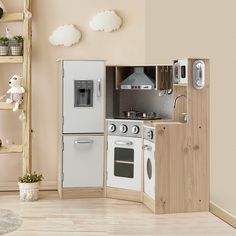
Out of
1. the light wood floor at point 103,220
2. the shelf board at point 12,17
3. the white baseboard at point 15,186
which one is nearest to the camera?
the light wood floor at point 103,220

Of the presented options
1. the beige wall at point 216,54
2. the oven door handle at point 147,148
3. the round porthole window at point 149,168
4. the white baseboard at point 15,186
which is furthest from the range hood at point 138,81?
the white baseboard at point 15,186

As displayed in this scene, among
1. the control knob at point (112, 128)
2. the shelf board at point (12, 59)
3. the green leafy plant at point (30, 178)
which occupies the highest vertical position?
the shelf board at point (12, 59)

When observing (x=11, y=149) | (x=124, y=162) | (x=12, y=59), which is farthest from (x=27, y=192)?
(x=12, y=59)

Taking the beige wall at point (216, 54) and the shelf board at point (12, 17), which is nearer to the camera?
the beige wall at point (216, 54)

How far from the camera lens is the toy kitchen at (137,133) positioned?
4.86m

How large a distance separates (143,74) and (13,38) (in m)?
1.52

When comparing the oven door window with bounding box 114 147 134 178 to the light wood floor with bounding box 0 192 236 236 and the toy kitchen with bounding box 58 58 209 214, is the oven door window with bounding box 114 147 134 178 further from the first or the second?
the light wood floor with bounding box 0 192 236 236

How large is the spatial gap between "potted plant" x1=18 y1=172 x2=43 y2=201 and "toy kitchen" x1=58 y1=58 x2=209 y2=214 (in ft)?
0.91

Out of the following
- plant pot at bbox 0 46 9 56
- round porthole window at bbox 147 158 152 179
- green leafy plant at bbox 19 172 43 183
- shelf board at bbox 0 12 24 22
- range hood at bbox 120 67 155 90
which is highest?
shelf board at bbox 0 12 24 22

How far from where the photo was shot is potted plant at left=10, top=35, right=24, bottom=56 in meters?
5.62

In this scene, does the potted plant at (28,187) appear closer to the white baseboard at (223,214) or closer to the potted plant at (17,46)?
the potted plant at (17,46)

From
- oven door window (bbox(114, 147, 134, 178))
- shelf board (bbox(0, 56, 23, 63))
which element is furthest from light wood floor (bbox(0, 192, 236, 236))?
shelf board (bbox(0, 56, 23, 63))

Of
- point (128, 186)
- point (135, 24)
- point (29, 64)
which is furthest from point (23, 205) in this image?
point (135, 24)

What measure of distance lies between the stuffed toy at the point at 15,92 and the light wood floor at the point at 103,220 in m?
1.08
